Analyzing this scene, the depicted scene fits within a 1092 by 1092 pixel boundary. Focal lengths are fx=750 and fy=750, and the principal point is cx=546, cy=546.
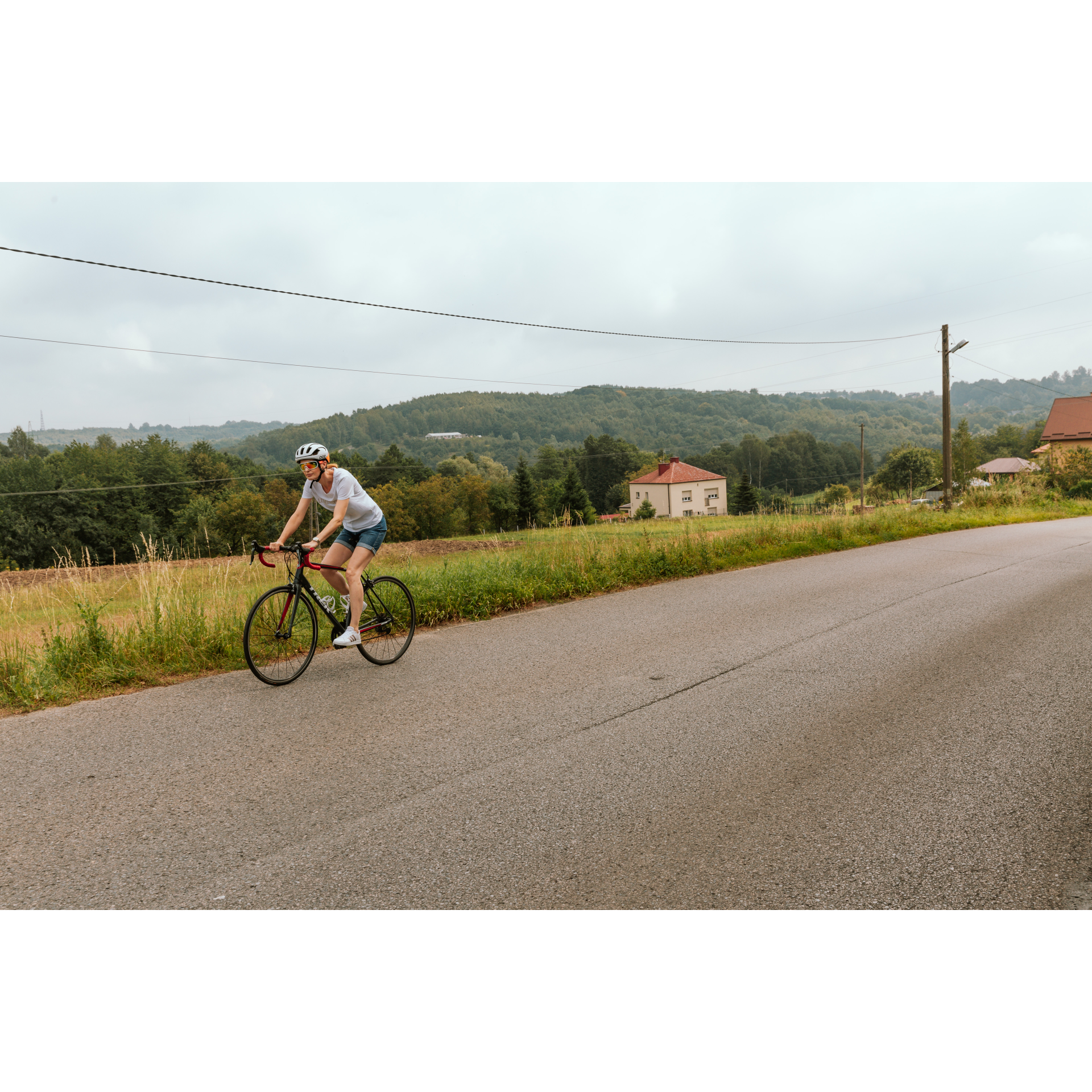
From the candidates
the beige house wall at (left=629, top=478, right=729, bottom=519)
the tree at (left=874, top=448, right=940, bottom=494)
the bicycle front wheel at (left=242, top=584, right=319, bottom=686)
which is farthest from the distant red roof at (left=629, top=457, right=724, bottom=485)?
the bicycle front wheel at (left=242, top=584, right=319, bottom=686)

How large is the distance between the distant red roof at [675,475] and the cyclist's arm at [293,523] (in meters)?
84.5

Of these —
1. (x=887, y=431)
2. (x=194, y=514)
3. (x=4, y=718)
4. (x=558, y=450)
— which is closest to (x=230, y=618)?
(x=4, y=718)

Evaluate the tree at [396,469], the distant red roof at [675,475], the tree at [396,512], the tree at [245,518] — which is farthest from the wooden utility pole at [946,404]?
the distant red roof at [675,475]

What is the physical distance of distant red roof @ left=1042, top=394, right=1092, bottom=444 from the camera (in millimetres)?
80250

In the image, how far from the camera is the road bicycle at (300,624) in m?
5.99

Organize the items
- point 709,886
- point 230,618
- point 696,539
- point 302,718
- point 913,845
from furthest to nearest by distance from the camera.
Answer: point 696,539
point 230,618
point 302,718
point 913,845
point 709,886

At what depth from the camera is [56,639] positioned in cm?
610

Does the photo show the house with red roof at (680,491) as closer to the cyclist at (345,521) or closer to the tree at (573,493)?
the tree at (573,493)

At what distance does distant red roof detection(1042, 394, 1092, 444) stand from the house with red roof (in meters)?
36.6

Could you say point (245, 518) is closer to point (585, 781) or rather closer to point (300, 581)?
point (300, 581)

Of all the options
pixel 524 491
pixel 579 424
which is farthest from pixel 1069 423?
pixel 524 491

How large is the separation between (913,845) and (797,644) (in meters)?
4.00

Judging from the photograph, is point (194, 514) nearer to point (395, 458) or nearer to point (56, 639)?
point (395, 458)

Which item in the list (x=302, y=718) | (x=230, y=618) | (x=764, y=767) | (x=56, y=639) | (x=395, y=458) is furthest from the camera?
(x=395, y=458)
